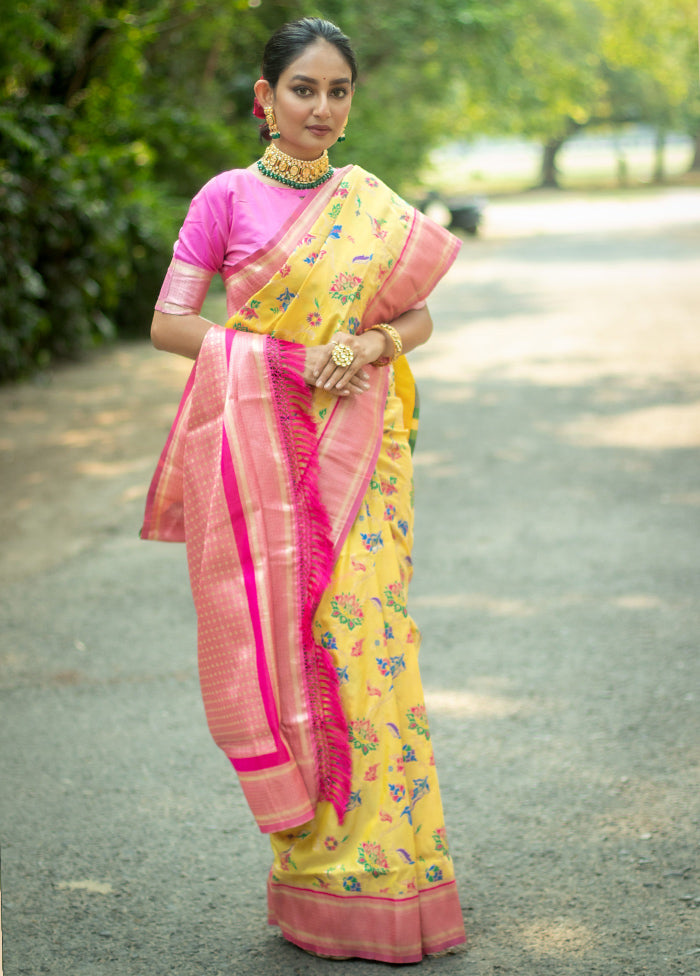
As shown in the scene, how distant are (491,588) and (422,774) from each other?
274 cm

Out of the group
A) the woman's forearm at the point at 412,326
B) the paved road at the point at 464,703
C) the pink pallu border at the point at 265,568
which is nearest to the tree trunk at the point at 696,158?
the paved road at the point at 464,703

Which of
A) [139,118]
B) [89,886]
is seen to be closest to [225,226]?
[89,886]

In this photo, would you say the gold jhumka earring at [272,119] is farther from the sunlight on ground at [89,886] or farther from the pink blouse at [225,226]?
the sunlight on ground at [89,886]

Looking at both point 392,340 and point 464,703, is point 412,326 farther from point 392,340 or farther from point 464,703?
point 464,703

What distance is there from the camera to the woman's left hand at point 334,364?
252 cm

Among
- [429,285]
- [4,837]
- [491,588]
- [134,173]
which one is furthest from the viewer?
[134,173]

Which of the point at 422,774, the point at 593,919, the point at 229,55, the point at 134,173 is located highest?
the point at 229,55

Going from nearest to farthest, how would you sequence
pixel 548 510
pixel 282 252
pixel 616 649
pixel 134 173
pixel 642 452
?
pixel 282 252 → pixel 616 649 → pixel 548 510 → pixel 642 452 → pixel 134 173

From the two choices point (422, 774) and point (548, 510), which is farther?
point (548, 510)

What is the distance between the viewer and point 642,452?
7.68 metres

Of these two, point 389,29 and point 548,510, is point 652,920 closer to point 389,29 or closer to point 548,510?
point 548,510

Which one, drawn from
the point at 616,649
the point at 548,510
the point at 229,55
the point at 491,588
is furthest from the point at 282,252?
the point at 229,55

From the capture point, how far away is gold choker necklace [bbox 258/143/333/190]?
100 inches

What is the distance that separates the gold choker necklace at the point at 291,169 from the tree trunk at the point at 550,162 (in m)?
53.0
